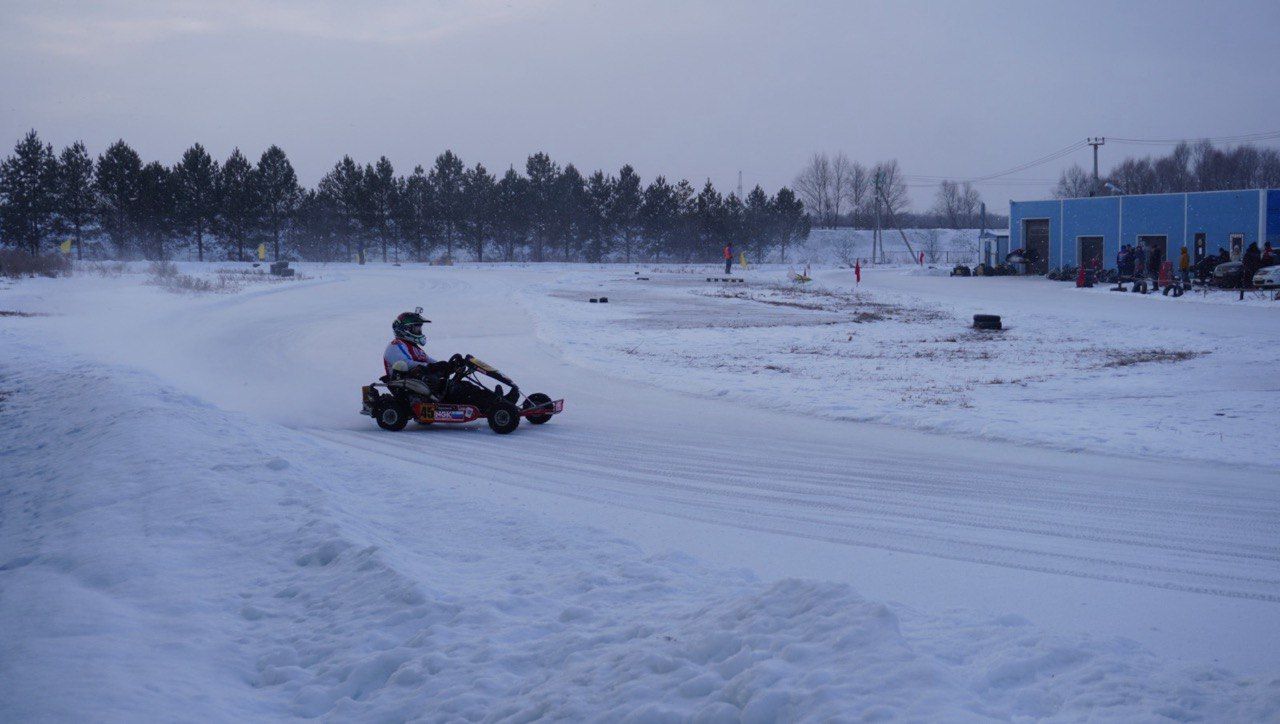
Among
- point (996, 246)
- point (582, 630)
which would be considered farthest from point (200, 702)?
point (996, 246)

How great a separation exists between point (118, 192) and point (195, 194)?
6.02 m

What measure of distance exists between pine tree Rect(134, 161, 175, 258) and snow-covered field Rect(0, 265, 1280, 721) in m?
75.6

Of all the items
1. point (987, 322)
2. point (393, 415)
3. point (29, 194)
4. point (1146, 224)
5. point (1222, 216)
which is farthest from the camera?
point (29, 194)

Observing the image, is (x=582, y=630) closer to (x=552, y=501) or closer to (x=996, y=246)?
(x=552, y=501)

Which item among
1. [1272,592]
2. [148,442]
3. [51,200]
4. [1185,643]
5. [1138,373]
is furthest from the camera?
[51,200]

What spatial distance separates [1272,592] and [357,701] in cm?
517

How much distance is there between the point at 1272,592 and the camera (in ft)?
18.4

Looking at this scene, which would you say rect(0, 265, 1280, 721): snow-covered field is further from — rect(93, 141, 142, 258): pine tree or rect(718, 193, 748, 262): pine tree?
rect(718, 193, 748, 262): pine tree

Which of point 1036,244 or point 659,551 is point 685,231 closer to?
point 1036,244

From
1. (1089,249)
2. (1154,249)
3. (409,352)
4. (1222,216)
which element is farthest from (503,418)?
(1089,249)

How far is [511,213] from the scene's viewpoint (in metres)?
97.6

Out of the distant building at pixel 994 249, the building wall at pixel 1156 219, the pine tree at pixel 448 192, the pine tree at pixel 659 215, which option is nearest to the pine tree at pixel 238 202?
the pine tree at pixel 448 192

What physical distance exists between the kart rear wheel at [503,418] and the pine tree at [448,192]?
284ft

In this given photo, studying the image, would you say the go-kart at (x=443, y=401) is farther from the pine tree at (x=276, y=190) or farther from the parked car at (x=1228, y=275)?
Answer: the pine tree at (x=276, y=190)
